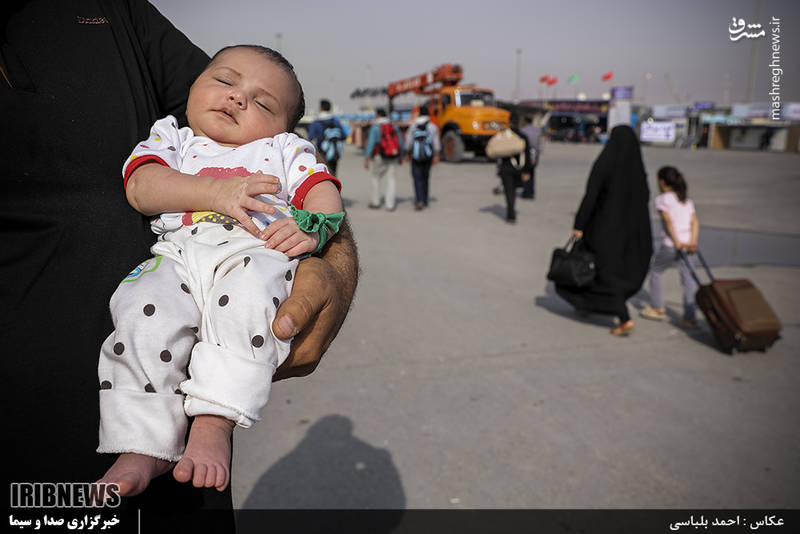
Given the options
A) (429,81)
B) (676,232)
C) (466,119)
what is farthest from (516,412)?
(429,81)

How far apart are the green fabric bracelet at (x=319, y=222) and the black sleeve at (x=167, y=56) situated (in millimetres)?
537

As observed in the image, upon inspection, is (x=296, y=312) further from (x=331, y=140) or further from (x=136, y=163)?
(x=331, y=140)

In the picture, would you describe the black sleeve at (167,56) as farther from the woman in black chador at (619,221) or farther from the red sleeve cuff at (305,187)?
the woman in black chador at (619,221)

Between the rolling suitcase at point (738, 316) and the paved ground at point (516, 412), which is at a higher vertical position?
the rolling suitcase at point (738, 316)

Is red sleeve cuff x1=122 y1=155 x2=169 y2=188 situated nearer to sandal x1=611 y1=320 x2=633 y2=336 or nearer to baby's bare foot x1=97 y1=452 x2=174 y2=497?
baby's bare foot x1=97 y1=452 x2=174 y2=497

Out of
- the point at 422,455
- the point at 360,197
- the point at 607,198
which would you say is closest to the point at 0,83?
the point at 422,455

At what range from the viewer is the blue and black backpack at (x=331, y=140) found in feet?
35.3

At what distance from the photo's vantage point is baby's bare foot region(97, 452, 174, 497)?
101cm

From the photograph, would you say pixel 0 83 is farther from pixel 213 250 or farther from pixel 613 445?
pixel 613 445

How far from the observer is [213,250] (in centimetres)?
123

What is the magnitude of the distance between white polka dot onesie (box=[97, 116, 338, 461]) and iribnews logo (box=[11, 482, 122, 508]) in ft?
0.36

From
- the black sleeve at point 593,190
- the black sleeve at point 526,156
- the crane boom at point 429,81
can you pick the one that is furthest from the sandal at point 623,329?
the crane boom at point 429,81

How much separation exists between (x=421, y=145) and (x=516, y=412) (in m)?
8.16

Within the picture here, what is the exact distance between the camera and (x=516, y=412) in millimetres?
3902
